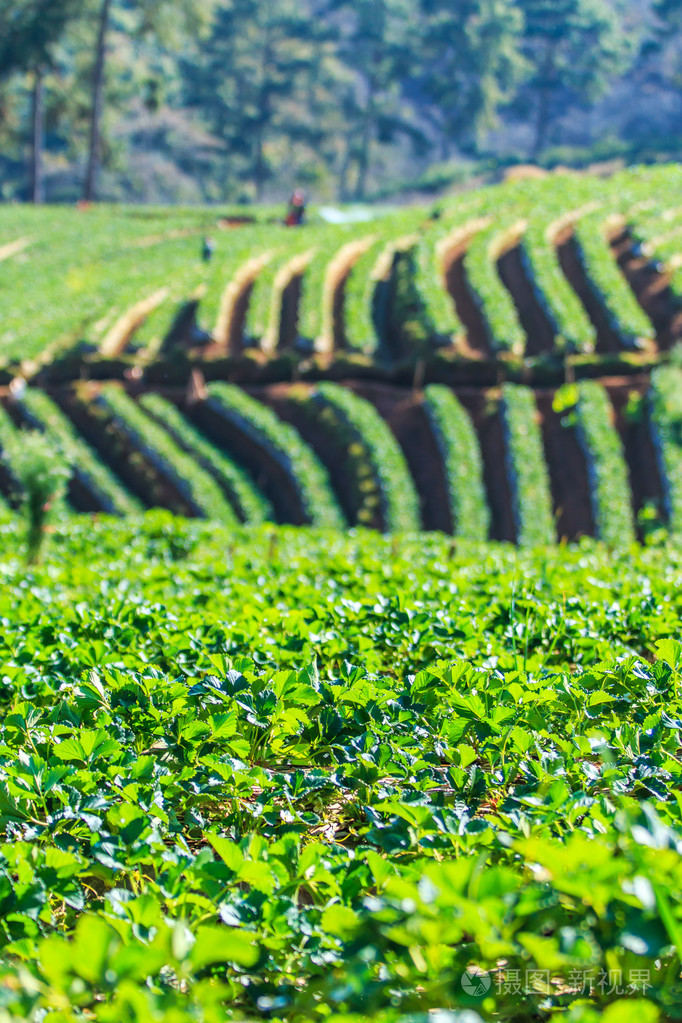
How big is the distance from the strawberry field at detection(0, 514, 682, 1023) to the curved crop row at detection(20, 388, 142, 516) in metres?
18.6

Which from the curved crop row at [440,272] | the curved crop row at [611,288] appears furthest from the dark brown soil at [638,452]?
the curved crop row at [440,272]

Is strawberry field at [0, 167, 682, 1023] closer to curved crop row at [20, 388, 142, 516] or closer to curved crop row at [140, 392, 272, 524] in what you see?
curved crop row at [20, 388, 142, 516]

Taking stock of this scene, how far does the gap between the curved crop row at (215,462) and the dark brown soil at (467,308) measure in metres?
9.69

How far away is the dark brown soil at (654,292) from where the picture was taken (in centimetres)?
3062

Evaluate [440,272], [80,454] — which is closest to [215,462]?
[80,454]

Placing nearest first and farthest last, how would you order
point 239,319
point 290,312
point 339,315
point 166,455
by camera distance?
point 166,455
point 339,315
point 239,319
point 290,312

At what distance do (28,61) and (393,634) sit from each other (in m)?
60.3

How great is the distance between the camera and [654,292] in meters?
32.6

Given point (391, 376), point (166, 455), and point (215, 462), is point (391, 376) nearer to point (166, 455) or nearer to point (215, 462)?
point (215, 462)

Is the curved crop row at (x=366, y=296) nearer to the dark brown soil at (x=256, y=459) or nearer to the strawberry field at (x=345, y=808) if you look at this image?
the dark brown soil at (x=256, y=459)

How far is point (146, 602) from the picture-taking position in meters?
7.50

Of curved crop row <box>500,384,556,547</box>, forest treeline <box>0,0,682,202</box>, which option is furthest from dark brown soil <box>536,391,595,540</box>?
forest treeline <box>0,0,682,202</box>

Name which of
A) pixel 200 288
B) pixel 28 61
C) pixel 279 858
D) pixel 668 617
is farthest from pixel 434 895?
pixel 28 61

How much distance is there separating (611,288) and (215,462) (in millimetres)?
16821
